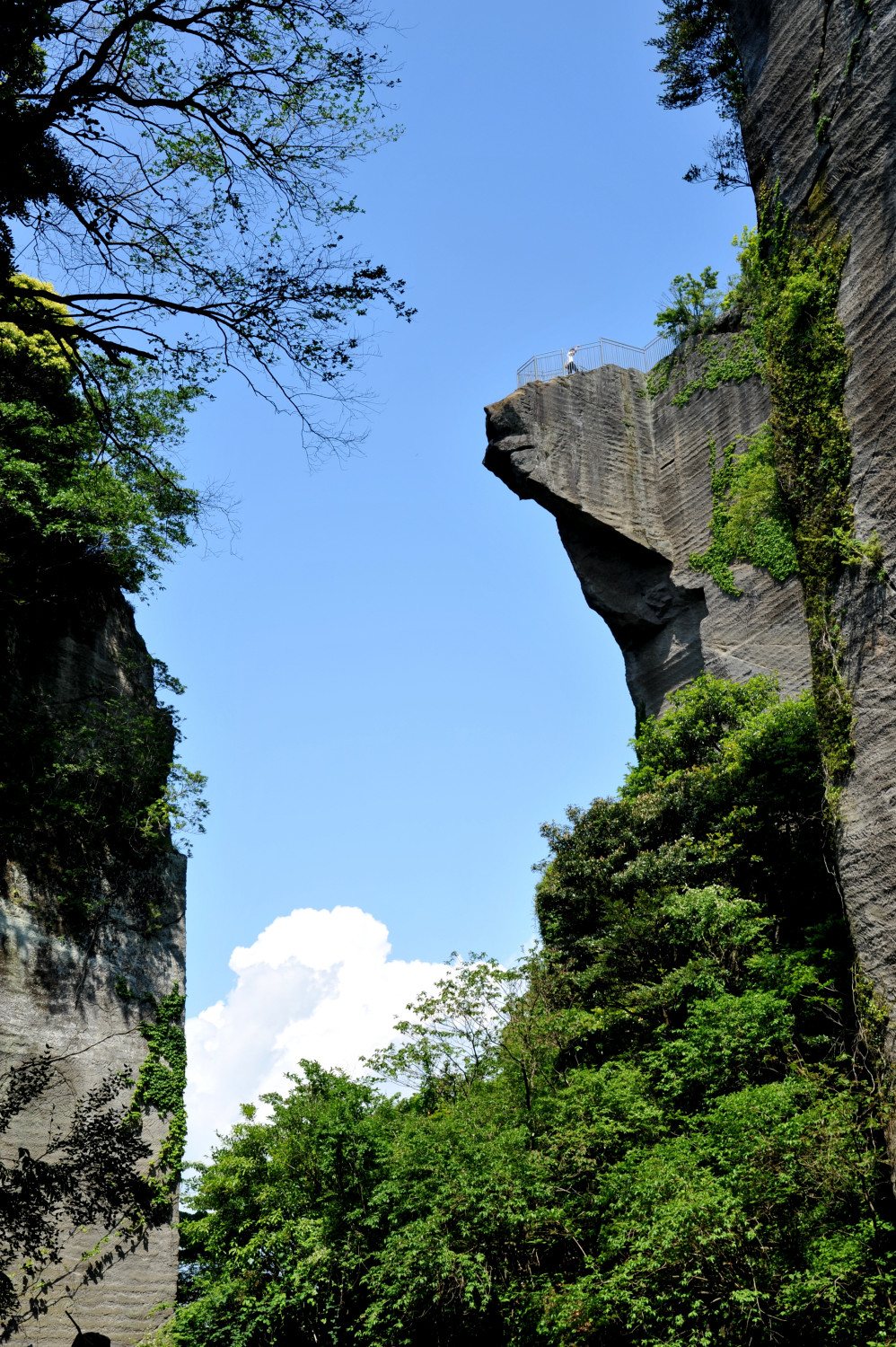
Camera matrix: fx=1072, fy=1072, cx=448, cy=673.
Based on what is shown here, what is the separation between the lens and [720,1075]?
462 inches

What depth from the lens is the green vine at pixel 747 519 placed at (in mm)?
21062

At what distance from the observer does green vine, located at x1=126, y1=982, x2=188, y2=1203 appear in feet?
50.9

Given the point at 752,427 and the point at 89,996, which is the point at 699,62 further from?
the point at 89,996

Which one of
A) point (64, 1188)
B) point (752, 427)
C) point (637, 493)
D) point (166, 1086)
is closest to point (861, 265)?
point (752, 427)

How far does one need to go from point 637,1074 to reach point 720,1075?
3.78 feet

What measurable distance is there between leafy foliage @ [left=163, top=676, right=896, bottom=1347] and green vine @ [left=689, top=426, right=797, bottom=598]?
4720mm

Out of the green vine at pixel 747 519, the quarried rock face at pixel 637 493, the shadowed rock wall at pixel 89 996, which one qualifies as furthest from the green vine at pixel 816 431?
the shadowed rock wall at pixel 89 996

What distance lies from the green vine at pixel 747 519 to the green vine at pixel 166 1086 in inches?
522

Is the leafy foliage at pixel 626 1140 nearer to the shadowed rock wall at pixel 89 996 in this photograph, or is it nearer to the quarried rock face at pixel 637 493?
the shadowed rock wall at pixel 89 996

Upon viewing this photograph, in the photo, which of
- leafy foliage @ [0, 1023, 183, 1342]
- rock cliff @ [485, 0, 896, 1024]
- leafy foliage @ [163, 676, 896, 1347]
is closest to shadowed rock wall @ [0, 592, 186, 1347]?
leafy foliage @ [0, 1023, 183, 1342]

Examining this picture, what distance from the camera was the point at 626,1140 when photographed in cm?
1205

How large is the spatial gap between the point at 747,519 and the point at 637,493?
3.60 m

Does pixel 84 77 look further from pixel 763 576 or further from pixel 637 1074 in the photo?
pixel 763 576

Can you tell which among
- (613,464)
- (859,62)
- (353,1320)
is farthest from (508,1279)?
(613,464)
